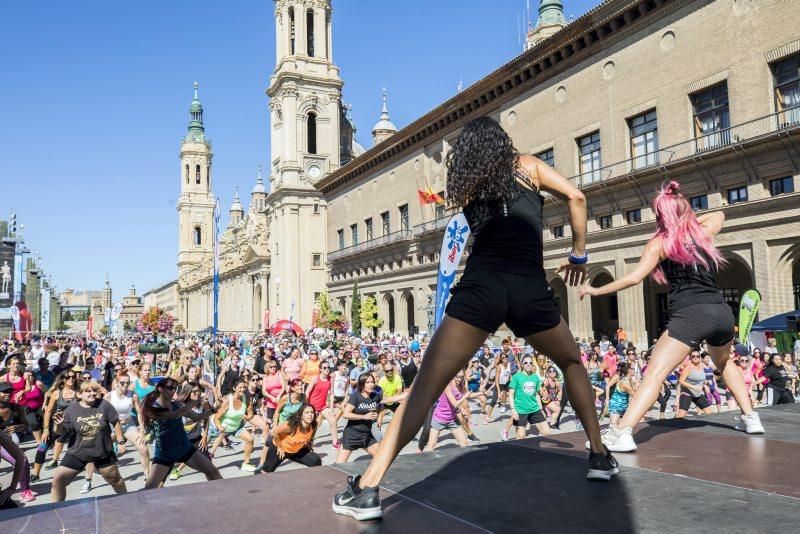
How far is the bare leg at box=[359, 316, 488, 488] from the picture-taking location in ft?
9.82

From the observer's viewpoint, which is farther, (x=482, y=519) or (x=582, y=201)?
(x=582, y=201)

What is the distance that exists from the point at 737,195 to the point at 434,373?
2679cm

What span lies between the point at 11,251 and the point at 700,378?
5997 cm

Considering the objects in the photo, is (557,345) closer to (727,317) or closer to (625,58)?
(727,317)

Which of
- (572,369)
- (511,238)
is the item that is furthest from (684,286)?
(511,238)

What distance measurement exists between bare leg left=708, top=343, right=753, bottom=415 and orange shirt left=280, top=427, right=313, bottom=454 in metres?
5.37

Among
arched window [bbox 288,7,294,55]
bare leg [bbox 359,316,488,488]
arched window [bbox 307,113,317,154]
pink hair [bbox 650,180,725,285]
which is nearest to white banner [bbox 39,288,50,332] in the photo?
arched window [bbox 307,113,317,154]

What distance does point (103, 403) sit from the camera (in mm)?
7965

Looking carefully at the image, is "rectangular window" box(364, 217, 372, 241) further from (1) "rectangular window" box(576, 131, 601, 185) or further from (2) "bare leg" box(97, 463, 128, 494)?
(2) "bare leg" box(97, 463, 128, 494)

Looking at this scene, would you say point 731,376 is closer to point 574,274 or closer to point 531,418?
point 574,274

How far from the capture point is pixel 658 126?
2841cm

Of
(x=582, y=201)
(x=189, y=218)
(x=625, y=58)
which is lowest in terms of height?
(x=582, y=201)

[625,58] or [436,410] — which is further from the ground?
[625,58]

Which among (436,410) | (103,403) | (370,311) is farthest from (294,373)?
(370,311)
